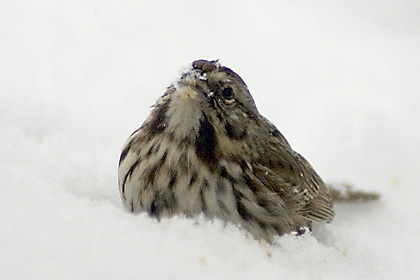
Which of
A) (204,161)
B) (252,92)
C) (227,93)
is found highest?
(252,92)

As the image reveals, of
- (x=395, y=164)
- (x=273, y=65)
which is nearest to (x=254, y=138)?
(x=395, y=164)

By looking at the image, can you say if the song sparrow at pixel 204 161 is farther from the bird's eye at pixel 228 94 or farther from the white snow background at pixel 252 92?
the white snow background at pixel 252 92

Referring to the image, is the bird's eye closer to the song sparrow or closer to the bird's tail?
the song sparrow

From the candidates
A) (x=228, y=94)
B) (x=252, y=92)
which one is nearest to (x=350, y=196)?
(x=252, y=92)

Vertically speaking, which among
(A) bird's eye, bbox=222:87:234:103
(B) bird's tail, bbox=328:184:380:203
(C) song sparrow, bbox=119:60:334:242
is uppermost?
(B) bird's tail, bbox=328:184:380:203

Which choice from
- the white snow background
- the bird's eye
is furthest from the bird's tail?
the bird's eye

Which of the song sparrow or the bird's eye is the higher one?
the bird's eye

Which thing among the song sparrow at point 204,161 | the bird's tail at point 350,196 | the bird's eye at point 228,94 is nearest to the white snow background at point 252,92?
the bird's tail at point 350,196

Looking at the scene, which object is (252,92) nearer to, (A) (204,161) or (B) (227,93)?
(B) (227,93)
